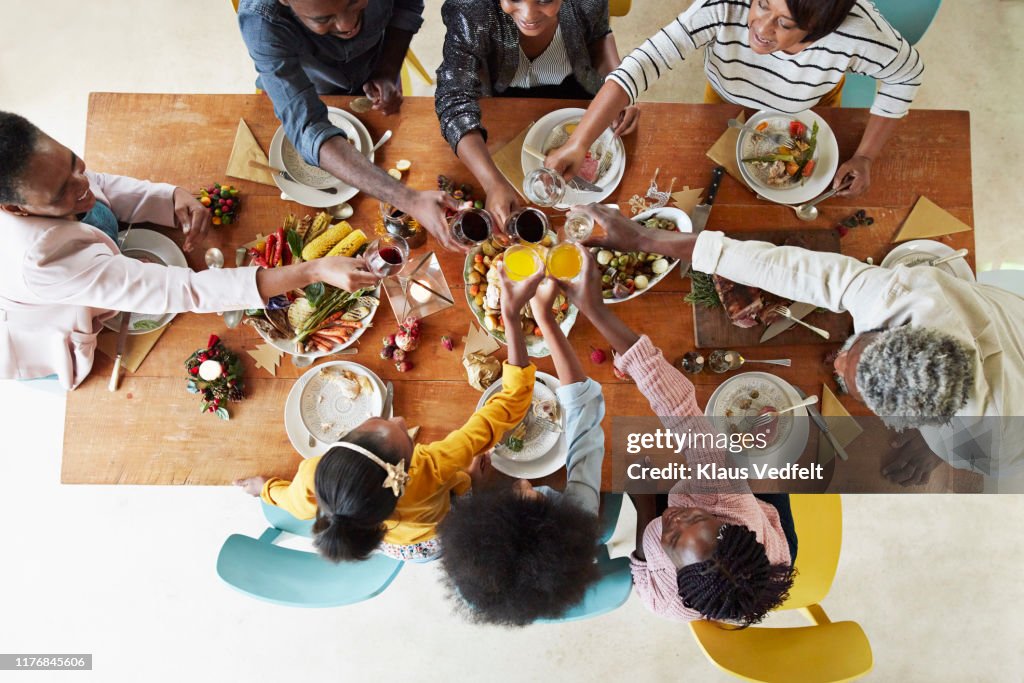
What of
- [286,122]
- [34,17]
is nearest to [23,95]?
[34,17]

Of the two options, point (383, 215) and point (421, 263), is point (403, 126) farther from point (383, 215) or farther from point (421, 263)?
point (421, 263)

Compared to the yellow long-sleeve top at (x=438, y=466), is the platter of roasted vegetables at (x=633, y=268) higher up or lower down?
higher up

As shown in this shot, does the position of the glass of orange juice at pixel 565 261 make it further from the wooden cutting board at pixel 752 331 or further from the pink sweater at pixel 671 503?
the wooden cutting board at pixel 752 331

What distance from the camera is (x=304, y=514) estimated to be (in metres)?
1.69

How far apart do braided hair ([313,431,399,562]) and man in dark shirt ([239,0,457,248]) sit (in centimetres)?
72

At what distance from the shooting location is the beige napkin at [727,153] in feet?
6.16

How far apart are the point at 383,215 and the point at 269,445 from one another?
799 millimetres

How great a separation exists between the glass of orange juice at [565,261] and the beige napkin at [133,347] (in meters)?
1.24

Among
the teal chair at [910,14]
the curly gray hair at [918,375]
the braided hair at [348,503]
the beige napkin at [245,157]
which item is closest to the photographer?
the curly gray hair at [918,375]

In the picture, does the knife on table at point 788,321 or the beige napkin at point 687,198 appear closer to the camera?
the knife on table at point 788,321

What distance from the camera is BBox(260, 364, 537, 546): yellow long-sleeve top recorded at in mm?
1633

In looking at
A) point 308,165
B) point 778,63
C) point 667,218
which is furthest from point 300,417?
point 778,63

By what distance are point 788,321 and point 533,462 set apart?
2.90 ft

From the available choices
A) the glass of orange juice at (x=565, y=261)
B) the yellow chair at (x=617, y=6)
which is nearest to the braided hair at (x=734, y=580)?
the glass of orange juice at (x=565, y=261)
